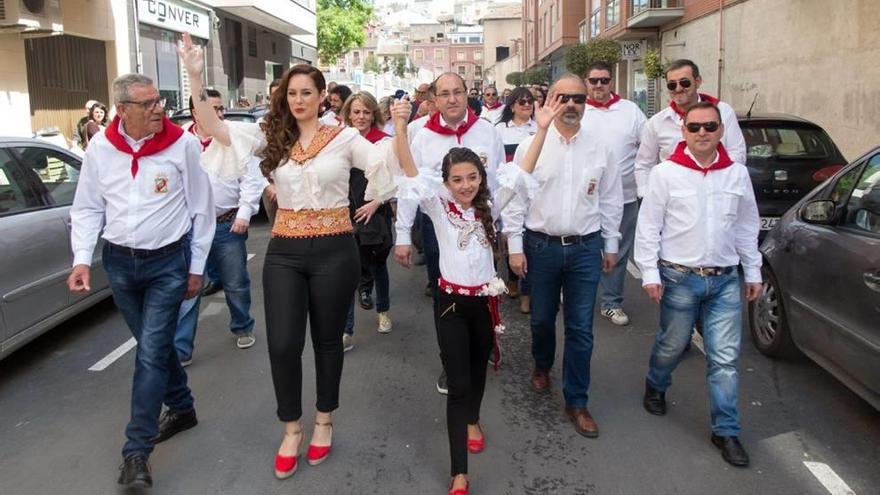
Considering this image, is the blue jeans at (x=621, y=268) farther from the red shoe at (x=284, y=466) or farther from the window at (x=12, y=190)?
the window at (x=12, y=190)

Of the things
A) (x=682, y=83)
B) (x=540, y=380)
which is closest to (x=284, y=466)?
(x=540, y=380)

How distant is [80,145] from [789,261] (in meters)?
9.77

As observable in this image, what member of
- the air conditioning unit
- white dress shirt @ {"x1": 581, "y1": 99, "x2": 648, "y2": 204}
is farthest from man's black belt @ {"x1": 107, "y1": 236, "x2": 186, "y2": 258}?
the air conditioning unit

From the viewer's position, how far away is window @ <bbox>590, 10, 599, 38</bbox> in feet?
116

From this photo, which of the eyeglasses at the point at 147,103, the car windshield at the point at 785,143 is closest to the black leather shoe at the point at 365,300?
the eyeglasses at the point at 147,103

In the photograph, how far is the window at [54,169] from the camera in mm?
5266

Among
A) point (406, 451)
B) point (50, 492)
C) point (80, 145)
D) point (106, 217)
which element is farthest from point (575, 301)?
point (80, 145)

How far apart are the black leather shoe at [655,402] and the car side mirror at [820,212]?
1390 millimetres

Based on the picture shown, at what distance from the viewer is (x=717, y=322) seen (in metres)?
3.64

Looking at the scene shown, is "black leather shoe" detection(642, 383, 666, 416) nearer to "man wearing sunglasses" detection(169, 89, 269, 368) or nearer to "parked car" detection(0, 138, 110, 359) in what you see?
"man wearing sunglasses" detection(169, 89, 269, 368)

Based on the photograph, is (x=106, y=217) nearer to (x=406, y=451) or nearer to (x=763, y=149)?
(x=406, y=451)

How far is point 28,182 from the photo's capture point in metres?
5.12

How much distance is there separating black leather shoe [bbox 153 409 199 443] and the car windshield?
5741 mm

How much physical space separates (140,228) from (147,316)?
0.42 metres
